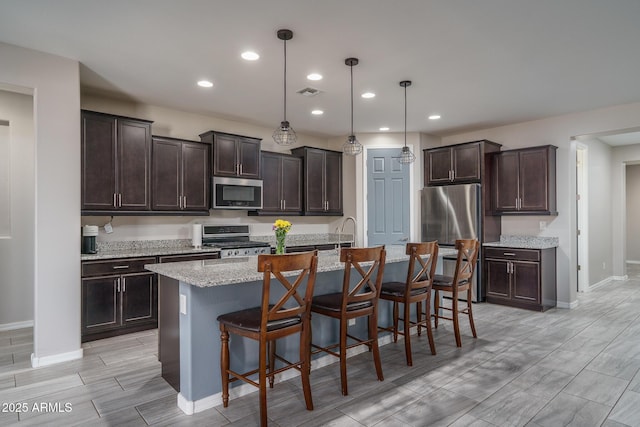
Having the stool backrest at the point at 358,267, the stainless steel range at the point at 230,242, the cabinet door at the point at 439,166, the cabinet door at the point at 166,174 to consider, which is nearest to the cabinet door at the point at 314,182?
the stainless steel range at the point at 230,242

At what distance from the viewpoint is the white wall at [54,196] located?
125 inches

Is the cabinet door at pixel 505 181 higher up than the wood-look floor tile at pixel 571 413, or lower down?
higher up

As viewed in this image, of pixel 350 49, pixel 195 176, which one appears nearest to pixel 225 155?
pixel 195 176

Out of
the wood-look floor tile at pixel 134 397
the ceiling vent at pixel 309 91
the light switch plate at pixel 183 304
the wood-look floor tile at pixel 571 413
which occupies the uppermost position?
the ceiling vent at pixel 309 91

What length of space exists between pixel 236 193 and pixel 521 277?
4075 millimetres

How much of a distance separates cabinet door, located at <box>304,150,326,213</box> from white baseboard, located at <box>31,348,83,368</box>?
138 inches

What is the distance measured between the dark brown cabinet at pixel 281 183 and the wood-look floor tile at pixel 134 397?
9.87ft

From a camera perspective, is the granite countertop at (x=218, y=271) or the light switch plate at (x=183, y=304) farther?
the light switch plate at (x=183, y=304)

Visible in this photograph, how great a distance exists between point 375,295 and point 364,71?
7.16ft

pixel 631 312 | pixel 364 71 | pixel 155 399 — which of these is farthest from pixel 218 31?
pixel 631 312

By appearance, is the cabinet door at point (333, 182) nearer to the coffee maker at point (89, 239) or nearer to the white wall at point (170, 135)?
the white wall at point (170, 135)

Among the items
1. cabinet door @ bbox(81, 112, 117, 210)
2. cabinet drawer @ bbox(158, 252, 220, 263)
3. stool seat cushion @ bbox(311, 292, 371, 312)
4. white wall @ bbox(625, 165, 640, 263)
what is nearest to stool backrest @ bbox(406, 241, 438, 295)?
stool seat cushion @ bbox(311, 292, 371, 312)

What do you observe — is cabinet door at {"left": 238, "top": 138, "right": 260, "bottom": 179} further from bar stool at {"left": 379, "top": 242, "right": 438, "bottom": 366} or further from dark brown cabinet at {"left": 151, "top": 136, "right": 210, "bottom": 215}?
bar stool at {"left": 379, "top": 242, "right": 438, "bottom": 366}

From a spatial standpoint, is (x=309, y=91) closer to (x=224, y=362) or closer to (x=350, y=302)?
(x=350, y=302)
